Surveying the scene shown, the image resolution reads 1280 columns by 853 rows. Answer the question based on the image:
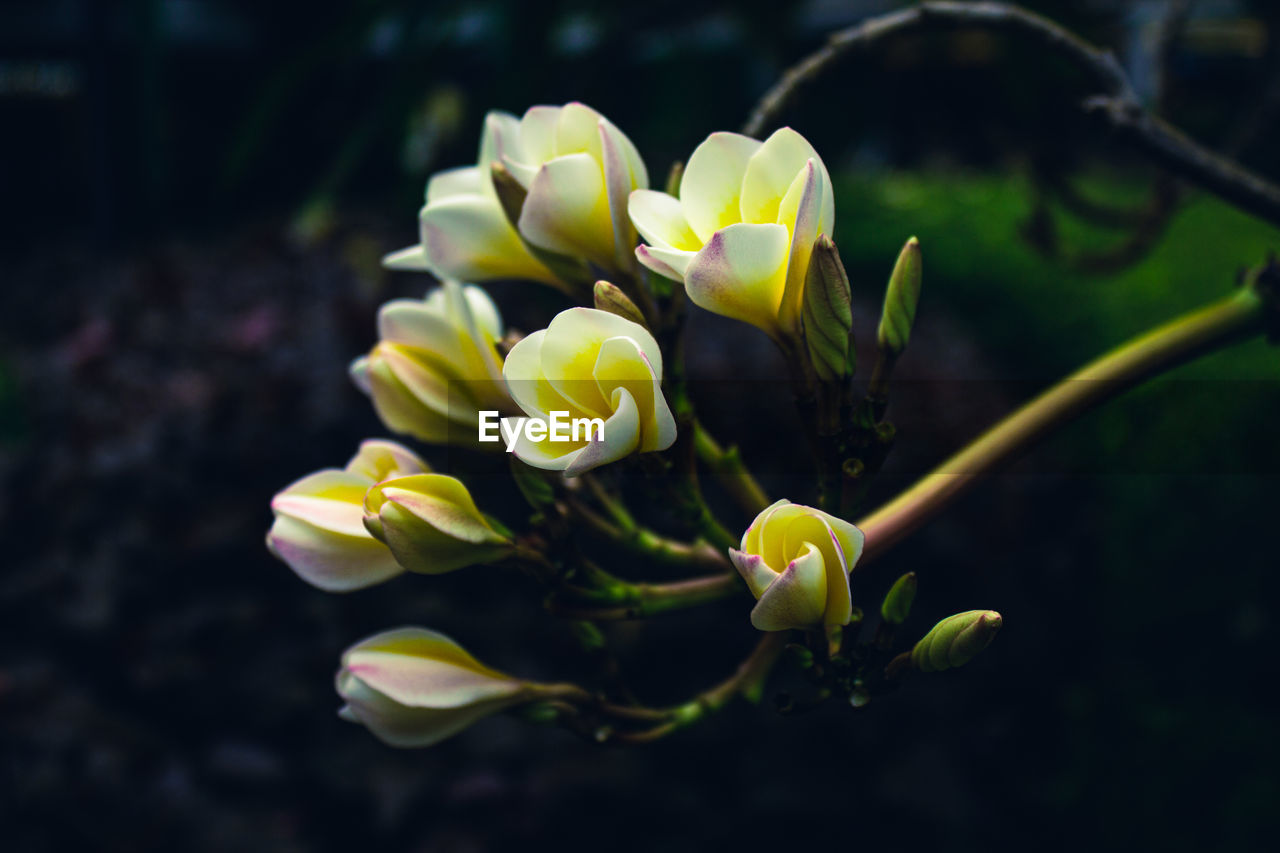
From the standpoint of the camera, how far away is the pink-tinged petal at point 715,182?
29 centimetres

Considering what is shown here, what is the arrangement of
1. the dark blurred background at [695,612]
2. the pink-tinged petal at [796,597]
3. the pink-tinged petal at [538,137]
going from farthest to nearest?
1. the dark blurred background at [695,612]
2. the pink-tinged petal at [538,137]
3. the pink-tinged petal at [796,597]

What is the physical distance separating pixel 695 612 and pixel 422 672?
2.97 feet

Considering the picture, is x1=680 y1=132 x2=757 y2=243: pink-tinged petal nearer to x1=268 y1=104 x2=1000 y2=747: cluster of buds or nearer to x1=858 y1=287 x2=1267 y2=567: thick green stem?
x1=268 y1=104 x2=1000 y2=747: cluster of buds

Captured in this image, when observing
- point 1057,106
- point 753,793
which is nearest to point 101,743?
point 753,793

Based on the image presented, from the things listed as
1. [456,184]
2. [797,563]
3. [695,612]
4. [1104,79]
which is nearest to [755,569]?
[797,563]

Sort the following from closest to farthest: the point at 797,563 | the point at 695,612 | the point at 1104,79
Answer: the point at 797,563, the point at 1104,79, the point at 695,612

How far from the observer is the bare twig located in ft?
1.44

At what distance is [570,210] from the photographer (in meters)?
0.32

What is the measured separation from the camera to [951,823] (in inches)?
44.8

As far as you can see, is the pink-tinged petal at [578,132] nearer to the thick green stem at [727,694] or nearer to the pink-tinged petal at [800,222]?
the pink-tinged petal at [800,222]

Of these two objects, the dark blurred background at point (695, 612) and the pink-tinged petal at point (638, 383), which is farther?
the dark blurred background at point (695, 612)

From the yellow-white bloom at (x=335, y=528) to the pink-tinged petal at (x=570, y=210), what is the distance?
0.34 feet

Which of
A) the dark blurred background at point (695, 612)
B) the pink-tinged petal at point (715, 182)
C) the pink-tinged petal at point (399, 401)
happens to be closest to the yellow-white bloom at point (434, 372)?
the pink-tinged petal at point (399, 401)

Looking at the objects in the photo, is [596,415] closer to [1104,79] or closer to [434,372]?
[434,372]
